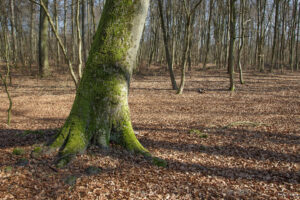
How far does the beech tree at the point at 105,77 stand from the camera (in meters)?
4.14

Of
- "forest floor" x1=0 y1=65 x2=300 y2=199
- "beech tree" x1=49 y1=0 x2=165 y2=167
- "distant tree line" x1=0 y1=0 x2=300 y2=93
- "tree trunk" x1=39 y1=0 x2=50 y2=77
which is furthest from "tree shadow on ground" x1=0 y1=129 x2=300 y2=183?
"tree trunk" x1=39 y1=0 x2=50 y2=77

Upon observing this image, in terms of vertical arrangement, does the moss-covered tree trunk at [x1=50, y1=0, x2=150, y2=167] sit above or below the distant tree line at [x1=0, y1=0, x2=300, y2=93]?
below

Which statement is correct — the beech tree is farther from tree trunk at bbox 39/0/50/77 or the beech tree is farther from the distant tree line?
tree trunk at bbox 39/0/50/77

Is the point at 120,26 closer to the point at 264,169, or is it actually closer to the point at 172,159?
the point at 172,159

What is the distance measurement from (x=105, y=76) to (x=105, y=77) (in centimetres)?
2

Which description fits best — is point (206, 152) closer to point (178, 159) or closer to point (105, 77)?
point (178, 159)

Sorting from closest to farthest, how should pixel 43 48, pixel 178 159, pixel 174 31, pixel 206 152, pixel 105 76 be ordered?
1. pixel 105 76
2. pixel 178 159
3. pixel 206 152
4. pixel 43 48
5. pixel 174 31

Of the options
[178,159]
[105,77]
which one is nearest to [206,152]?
[178,159]

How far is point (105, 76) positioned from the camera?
418 cm

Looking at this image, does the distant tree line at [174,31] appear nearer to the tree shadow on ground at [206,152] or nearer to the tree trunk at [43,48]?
the tree trunk at [43,48]

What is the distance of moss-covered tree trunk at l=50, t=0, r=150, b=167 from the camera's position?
4.14 m

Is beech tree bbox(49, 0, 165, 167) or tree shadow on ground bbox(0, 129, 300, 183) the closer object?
tree shadow on ground bbox(0, 129, 300, 183)

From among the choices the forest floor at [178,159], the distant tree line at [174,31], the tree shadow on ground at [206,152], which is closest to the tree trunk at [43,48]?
the distant tree line at [174,31]

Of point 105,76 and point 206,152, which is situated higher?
point 105,76
